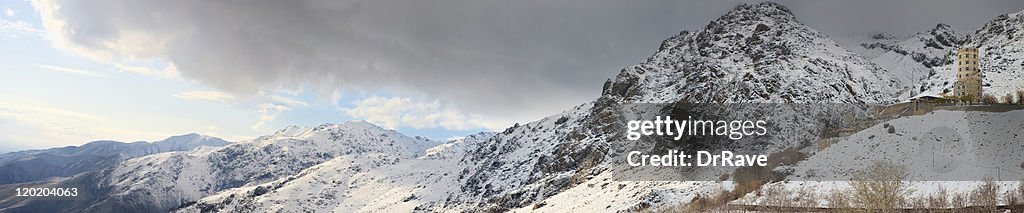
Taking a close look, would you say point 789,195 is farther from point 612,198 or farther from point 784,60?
point 784,60

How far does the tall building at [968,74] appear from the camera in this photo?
8227 cm

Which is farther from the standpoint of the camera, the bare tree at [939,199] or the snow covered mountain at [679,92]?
the snow covered mountain at [679,92]

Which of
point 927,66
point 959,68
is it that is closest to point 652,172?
point 959,68

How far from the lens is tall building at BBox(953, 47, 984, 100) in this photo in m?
82.3

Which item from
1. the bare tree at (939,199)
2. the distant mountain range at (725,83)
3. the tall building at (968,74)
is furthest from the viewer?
the distant mountain range at (725,83)

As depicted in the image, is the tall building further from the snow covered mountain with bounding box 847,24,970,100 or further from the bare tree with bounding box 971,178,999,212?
the bare tree with bounding box 971,178,999,212

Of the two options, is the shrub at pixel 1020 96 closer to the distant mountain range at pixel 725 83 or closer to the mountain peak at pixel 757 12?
the distant mountain range at pixel 725 83

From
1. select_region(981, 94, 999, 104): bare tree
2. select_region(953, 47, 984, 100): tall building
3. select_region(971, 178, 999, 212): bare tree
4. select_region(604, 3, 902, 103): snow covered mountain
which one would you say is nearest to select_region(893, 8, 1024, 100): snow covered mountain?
select_region(953, 47, 984, 100): tall building

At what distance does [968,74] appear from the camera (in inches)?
3551

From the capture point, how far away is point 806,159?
5594 centimetres

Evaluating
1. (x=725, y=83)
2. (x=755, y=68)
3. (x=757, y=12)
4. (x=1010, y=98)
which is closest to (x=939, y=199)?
(x=1010, y=98)

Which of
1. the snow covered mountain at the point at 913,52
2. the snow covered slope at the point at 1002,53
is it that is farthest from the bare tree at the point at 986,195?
the snow covered mountain at the point at 913,52

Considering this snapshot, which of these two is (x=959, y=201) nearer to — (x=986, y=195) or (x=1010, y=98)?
(x=986, y=195)

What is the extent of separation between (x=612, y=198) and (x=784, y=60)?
4554 centimetres
